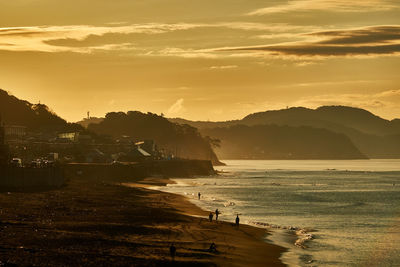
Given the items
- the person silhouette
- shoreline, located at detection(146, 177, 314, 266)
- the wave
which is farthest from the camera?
the wave

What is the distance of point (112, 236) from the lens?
58156 mm

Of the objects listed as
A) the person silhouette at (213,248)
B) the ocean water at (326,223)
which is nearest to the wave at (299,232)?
the ocean water at (326,223)

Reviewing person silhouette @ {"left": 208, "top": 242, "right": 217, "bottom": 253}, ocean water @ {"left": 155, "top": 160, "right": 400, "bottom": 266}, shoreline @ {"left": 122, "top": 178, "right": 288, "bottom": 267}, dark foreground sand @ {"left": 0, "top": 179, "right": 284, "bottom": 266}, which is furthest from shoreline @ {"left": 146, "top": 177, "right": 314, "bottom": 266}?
person silhouette @ {"left": 208, "top": 242, "right": 217, "bottom": 253}

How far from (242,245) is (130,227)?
10.1 m

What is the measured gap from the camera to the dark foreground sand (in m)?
46.6

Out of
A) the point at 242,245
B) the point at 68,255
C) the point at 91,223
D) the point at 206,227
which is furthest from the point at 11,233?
the point at 206,227

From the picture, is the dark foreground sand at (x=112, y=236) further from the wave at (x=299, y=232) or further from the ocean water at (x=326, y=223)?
the wave at (x=299, y=232)

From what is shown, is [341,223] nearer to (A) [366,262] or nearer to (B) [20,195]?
(A) [366,262]

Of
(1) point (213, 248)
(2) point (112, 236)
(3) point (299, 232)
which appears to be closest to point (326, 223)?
(3) point (299, 232)

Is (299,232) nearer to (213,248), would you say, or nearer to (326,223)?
(326,223)

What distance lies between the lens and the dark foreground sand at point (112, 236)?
46562 mm

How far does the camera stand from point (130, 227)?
6556 centimetres

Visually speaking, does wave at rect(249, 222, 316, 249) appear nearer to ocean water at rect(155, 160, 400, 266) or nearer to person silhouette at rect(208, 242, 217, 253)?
ocean water at rect(155, 160, 400, 266)

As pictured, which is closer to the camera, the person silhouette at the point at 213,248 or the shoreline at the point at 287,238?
the person silhouette at the point at 213,248
